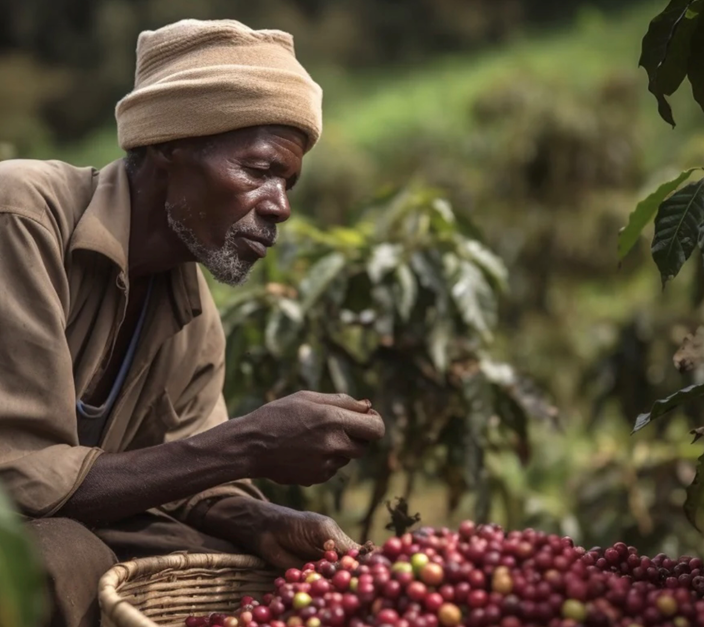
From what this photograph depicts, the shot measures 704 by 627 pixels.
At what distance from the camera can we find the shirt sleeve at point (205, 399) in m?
2.70

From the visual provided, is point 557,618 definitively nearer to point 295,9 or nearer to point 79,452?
point 79,452

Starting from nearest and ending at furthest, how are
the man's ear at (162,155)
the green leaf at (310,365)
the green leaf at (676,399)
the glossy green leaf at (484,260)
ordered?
the green leaf at (676,399)
the man's ear at (162,155)
the green leaf at (310,365)
the glossy green leaf at (484,260)

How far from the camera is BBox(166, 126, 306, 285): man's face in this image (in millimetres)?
2523

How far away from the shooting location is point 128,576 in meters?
2.14

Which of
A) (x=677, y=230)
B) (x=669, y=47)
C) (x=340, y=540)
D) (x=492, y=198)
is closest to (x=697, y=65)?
(x=669, y=47)

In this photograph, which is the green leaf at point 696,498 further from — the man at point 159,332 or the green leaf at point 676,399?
the man at point 159,332

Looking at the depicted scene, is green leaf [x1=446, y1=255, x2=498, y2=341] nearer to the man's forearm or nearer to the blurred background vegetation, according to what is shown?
the blurred background vegetation

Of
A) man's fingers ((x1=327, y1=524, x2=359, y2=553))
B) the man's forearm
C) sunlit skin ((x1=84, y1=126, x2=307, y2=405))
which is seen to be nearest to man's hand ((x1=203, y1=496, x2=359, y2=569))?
man's fingers ((x1=327, y1=524, x2=359, y2=553))

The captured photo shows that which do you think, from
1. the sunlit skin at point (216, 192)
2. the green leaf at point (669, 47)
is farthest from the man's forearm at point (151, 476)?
the green leaf at point (669, 47)

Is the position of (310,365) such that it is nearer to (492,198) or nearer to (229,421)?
(229,421)

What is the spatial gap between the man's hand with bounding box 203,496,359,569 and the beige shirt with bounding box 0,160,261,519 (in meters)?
0.11

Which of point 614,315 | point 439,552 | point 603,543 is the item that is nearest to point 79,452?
point 439,552

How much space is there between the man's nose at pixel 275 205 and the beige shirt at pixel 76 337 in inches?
11.6

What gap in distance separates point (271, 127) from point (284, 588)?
105cm
